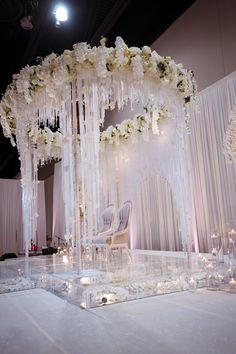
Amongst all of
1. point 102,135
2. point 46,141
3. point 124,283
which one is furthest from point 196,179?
point 124,283

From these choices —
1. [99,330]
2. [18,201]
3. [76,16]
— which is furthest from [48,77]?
[18,201]

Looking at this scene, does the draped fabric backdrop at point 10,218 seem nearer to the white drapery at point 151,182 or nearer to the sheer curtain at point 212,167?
the white drapery at point 151,182

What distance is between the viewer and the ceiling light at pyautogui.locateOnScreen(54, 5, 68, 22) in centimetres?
621

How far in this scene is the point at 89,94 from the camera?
154 inches

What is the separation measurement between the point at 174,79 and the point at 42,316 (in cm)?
310

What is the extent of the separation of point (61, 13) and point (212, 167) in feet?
13.9

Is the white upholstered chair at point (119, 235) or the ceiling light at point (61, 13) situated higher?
the ceiling light at point (61, 13)

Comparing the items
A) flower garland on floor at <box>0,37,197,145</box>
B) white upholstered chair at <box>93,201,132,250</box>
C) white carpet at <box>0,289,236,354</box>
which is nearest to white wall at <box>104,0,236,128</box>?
flower garland on floor at <box>0,37,197,145</box>

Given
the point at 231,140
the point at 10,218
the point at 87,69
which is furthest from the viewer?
the point at 10,218

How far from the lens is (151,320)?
225 cm

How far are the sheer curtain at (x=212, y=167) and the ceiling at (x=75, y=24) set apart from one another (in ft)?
7.75

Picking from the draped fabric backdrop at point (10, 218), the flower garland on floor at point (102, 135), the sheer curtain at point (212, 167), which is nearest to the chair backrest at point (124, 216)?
the flower garland on floor at point (102, 135)

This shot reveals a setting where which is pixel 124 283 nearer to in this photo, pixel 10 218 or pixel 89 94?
pixel 89 94

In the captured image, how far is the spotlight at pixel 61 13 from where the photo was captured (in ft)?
20.4
